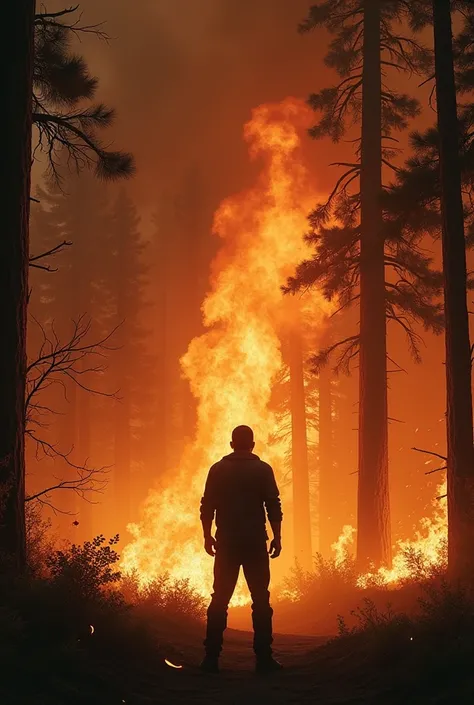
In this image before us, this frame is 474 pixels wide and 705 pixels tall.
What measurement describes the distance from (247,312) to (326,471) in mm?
14440

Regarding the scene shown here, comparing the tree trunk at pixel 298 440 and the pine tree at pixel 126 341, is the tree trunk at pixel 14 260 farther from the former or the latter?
the pine tree at pixel 126 341

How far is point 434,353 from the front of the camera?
3453 centimetres

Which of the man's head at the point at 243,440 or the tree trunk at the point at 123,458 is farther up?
the tree trunk at the point at 123,458

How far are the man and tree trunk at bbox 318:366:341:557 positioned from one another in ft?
96.1

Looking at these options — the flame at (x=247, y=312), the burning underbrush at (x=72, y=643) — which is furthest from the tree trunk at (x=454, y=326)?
the flame at (x=247, y=312)

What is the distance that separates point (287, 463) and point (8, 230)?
29920 millimetres

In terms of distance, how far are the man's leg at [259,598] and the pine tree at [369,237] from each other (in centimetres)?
874

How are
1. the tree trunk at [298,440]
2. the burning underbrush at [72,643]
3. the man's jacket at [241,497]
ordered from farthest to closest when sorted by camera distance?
the tree trunk at [298,440], the man's jacket at [241,497], the burning underbrush at [72,643]

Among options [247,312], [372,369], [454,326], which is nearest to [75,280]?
[247,312]

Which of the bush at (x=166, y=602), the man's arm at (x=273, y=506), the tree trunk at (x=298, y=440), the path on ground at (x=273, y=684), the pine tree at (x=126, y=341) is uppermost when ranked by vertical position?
the pine tree at (x=126, y=341)

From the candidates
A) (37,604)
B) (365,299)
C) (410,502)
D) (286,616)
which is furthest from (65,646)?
(410,502)

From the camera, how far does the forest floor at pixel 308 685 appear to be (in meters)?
5.24

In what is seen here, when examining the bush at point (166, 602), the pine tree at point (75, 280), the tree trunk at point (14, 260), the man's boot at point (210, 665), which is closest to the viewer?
the man's boot at point (210, 665)

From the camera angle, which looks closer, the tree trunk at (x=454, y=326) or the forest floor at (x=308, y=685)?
the forest floor at (x=308, y=685)
